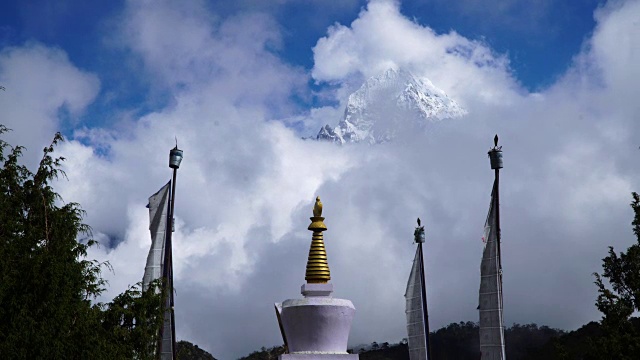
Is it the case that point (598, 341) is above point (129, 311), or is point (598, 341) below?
below

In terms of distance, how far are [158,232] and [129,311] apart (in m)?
2.48

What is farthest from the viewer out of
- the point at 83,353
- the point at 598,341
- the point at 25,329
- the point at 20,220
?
the point at 20,220

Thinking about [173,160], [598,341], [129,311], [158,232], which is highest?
[173,160]

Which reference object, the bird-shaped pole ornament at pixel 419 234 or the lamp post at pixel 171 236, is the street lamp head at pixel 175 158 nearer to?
the lamp post at pixel 171 236

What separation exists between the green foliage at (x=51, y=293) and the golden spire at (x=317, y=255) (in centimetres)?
434

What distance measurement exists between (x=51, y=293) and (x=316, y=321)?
6952mm

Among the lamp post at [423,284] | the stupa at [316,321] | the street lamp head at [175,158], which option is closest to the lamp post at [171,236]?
the street lamp head at [175,158]

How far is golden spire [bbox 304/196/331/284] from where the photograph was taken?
2219 cm

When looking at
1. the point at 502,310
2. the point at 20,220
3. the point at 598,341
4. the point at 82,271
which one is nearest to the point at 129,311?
the point at 82,271

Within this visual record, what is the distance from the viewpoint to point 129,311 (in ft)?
74.9

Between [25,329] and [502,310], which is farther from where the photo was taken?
[502,310]

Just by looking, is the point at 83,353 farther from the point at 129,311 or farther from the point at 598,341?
the point at 598,341

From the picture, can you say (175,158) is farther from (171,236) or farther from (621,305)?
(621,305)

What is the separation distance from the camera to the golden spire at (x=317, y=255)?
22.2 meters
